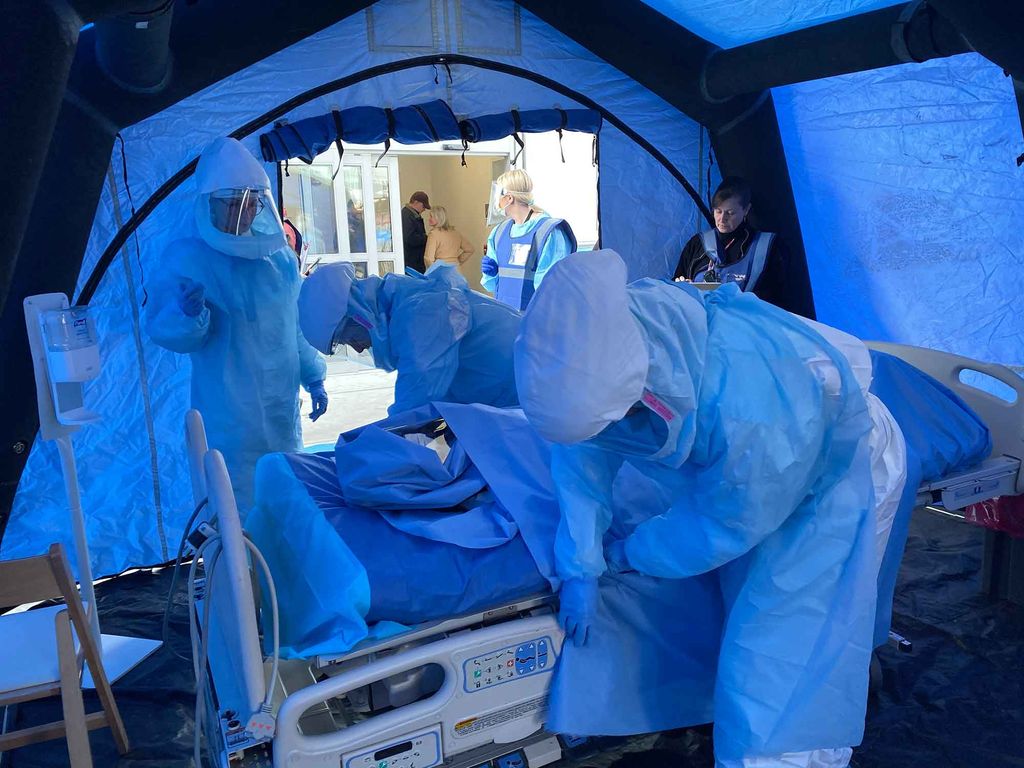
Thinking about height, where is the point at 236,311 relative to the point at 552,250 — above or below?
below

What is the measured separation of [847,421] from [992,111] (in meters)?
2.04

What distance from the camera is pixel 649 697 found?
69.5 inches

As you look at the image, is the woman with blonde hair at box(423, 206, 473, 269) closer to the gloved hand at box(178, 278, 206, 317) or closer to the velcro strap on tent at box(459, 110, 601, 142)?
the velcro strap on tent at box(459, 110, 601, 142)

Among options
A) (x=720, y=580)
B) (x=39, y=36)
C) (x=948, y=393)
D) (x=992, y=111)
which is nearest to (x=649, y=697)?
(x=720, y=580)

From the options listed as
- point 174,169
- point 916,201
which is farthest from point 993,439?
point 174,169

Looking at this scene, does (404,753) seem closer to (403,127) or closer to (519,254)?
(403,127)

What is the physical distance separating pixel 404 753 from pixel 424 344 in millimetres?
1169

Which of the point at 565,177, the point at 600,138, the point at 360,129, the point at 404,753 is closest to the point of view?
the point at 404,753

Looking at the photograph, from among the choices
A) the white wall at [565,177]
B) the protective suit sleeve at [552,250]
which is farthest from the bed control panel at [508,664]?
the white wall at [565,177]

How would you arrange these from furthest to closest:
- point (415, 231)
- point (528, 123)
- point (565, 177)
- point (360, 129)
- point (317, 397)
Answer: point (415, 231) → point (565, 177) → point (528, 123) → point (360, 129) → point (317, 397)

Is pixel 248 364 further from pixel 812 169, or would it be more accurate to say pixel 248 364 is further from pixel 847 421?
pixel 812 169

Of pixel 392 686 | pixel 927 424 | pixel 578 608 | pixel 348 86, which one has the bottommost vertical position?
pixel 392 686

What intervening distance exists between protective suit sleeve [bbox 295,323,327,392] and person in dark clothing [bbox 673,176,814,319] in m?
1.77

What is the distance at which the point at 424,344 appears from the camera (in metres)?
2.34
